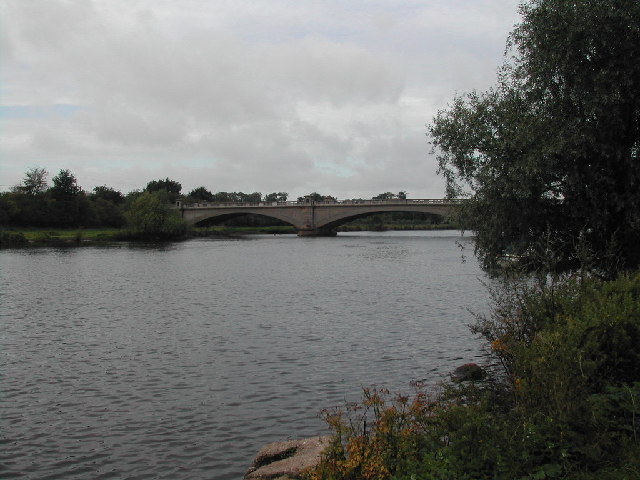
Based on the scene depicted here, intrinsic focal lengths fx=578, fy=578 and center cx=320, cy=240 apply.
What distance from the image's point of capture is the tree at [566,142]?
17.5 metres

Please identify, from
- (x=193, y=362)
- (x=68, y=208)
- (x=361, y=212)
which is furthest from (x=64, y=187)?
(x=193, y=362)

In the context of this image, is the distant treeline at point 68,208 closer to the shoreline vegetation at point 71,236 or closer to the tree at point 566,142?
the shoreline vegetation at point 71,236

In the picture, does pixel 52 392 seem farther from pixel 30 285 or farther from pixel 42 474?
pixel 30 285

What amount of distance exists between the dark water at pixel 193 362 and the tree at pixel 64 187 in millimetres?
86004

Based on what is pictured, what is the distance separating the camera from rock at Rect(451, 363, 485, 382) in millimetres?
15042

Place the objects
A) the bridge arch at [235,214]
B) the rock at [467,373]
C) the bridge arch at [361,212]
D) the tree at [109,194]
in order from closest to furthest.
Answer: the rock at [467,373]
the bridge arch at [361,212]
the bridge arch at [235,214]
the tree at [109,194]

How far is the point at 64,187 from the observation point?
11894 centimetres

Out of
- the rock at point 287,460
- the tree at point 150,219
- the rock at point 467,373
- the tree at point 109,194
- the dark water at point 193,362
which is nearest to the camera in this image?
the rock at point 287,460

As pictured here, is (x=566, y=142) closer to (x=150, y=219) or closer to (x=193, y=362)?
(x=193, y=362)

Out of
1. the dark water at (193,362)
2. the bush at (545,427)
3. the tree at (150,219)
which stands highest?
the tree at (150,219)

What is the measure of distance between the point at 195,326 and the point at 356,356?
8.49 meters

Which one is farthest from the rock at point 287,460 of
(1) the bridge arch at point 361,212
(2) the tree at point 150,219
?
(2) the tree at point 150,219

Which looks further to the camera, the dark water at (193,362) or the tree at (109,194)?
the tree at (109,194)

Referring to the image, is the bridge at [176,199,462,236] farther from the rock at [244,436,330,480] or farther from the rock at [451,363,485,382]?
the rock at [244,436,330,480]
